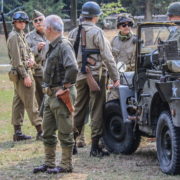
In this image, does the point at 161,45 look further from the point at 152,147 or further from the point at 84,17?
the point at 152,147

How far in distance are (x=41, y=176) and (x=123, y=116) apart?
1.67 meters

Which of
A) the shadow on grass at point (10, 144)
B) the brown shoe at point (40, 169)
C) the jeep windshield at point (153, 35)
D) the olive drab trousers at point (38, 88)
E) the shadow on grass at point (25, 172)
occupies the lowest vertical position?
the shadow on grass at point (10, 144)

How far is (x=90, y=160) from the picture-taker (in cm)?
901

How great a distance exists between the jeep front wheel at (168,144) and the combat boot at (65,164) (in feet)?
3.53

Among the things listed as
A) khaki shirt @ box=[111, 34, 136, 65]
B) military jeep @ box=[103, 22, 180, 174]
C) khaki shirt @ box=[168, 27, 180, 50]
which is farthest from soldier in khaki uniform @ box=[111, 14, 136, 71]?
khaki shirt @ box=[168, 27, 180, 50]

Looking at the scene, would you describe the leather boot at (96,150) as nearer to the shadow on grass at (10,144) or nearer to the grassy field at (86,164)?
the grassy field at (86,164)

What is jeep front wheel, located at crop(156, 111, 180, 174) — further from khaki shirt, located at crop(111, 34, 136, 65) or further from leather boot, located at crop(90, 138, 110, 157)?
khaki shirt, located at crop(111, 34, 136, 65)

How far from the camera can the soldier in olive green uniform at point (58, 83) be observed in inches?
305

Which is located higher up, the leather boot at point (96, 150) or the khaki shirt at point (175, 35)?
the khaki shirt at point (175, 35)

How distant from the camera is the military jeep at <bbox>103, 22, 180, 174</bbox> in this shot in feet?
24.8

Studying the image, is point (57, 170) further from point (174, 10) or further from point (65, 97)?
point (174, 10)

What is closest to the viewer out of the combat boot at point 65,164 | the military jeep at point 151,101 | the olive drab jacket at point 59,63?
the military jeep at point 151,101

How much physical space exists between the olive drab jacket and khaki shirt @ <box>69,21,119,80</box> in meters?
1.17

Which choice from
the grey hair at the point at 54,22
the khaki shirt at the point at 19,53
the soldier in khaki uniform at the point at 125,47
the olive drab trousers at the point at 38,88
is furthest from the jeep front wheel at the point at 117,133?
the olive drab trousers at the point at 38,88
